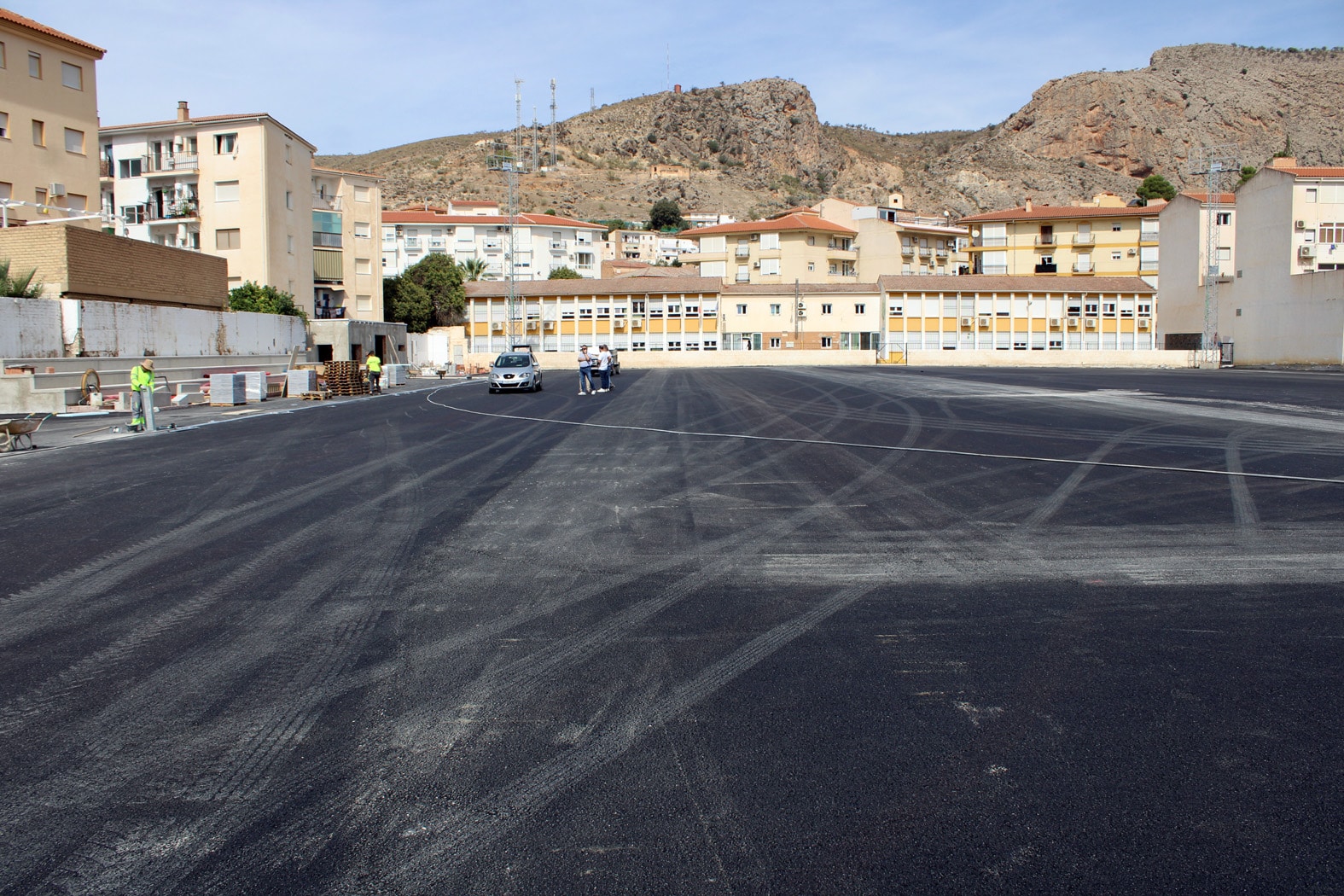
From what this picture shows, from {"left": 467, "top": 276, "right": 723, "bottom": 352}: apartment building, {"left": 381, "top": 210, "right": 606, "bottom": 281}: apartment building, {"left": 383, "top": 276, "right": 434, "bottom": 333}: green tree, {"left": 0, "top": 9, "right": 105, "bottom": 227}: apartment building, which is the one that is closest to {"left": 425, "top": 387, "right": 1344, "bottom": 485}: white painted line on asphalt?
{"left": 0, "top": 9, "right": 105, "bottom": 227}: apartment building

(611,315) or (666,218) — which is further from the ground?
(666,218)

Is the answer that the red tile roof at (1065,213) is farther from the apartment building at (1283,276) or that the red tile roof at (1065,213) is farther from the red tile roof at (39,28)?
the red tile roof at (39,28)

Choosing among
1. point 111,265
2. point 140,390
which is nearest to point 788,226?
point 111,265

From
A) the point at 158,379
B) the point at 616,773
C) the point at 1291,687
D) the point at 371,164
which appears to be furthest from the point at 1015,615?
the point at 371,164

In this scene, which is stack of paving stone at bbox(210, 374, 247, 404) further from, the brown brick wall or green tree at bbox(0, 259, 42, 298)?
the brown brick wall

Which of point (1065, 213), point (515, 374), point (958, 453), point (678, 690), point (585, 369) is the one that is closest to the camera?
point (678, 690)

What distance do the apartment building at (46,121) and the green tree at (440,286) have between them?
33.5 metres

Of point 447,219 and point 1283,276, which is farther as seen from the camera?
point 447,219

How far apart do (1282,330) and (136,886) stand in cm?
7168

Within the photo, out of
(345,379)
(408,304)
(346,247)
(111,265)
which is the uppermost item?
(346,247)

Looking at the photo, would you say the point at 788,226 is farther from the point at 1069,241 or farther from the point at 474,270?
the point at 474,270

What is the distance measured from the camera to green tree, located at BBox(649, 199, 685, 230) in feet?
493

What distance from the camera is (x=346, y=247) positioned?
6988cm

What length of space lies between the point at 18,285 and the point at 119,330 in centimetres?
316
